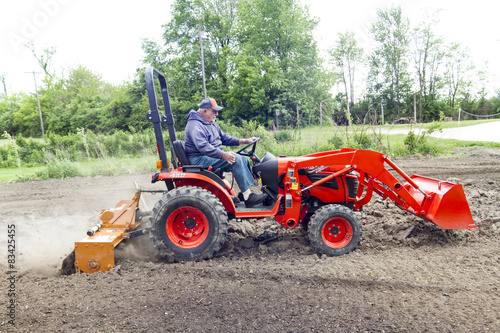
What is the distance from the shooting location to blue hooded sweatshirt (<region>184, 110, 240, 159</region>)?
4.39m

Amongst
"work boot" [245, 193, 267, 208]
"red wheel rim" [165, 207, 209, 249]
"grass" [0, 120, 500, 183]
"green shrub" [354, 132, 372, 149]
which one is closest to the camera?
"red wheel rim" [165, 207, 209, 249]

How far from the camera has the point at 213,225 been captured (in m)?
4.16

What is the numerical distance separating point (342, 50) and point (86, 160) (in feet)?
80.5

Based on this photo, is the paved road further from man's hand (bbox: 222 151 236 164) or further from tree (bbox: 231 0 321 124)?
man's hand (bbox: 222 151 236 164)

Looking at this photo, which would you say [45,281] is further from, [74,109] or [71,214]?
[74,109]

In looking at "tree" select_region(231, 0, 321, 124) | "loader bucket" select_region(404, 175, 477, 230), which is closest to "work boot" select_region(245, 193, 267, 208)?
"loader bucket" select_region(404, 175, 477, 230)

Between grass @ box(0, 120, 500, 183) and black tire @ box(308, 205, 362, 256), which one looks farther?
grass @ box(0, 120, 500, 183)

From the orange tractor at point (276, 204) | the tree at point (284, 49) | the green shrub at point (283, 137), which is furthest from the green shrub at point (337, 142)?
the tree at point (284, 49)

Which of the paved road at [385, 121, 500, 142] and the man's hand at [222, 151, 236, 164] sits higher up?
the man's hand at [222, 151, 236, 164]

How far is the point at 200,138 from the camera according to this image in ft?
14.5

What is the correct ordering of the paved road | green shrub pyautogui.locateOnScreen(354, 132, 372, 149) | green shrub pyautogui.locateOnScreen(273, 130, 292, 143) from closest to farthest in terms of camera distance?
green shrub pyautogui.locateOnScreen(354, 132, 372, 149) → green shrub pyautogui.locateOnScreen(273, 130, 292, 143) → the paved road

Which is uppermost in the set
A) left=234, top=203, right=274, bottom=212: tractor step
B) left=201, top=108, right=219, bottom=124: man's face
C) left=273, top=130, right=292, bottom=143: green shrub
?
left=201, top=108, right=219, bottom=124: man's face

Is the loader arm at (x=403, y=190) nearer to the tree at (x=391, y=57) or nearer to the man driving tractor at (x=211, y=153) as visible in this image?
the man driving tractor at (x=211, y=153)

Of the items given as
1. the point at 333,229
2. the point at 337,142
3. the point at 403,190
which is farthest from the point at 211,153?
the point at 337,142
